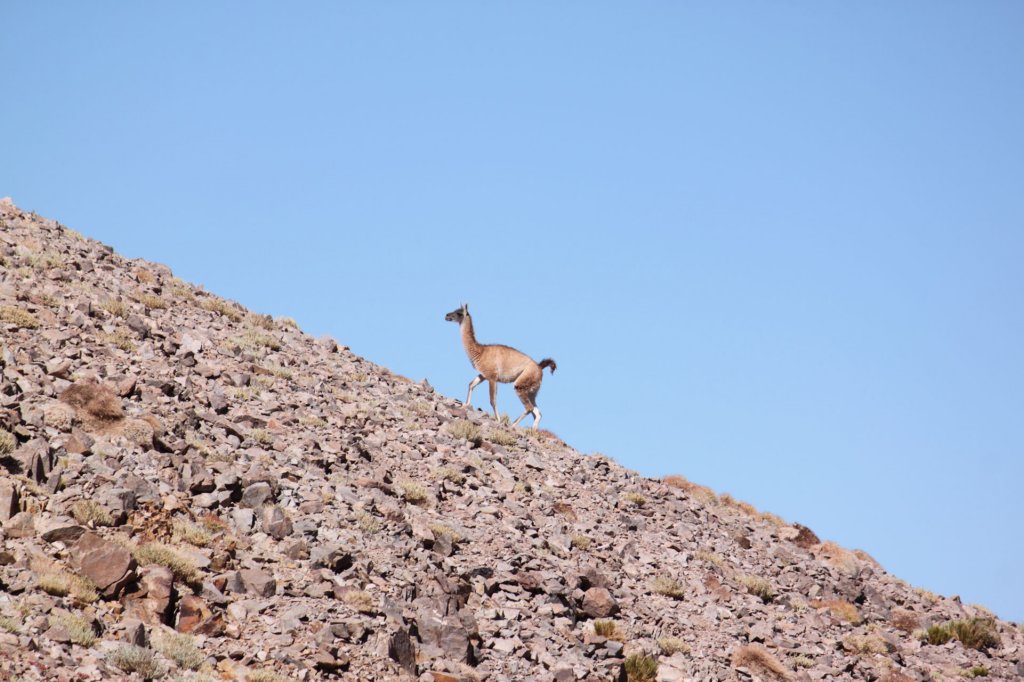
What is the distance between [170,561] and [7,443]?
3413mm

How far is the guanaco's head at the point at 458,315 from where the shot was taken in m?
33.6

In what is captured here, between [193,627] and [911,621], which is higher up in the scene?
[911,621]

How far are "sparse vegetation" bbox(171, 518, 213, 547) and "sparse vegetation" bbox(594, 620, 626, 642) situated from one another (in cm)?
730

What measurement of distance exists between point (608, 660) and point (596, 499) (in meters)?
7.56

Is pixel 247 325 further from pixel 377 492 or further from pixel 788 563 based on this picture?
pixel 788 563

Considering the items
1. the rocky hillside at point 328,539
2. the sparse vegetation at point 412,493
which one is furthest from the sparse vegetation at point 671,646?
the sparse vegetation at point 412,493

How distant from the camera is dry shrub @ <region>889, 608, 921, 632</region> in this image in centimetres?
2544

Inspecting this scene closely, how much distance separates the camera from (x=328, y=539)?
61.0 ft

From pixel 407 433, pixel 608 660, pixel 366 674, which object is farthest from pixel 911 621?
pixel 366 674

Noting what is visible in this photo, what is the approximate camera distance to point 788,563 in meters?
26.9

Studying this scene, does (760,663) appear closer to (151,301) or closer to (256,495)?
(256,495)

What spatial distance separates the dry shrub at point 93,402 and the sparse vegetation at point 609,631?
955 centimetres

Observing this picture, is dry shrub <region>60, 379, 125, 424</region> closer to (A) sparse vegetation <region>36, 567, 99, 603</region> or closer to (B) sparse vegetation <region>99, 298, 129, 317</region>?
(A) sparse vegetation <region>36, 567, 99, 603</region>

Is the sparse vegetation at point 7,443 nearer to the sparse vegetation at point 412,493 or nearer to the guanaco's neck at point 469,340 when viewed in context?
the sparse vegetation at point 412,493
